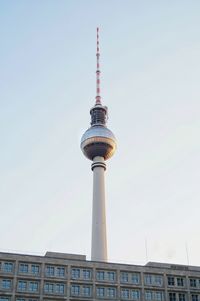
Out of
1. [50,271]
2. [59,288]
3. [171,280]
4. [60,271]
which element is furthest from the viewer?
[171,280]

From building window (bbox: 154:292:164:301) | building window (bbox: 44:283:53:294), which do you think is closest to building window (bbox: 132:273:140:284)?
building window (bbox: 154:292:164:301)

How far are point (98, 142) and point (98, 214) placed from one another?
73.4 feet

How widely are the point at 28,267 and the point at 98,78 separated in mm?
86940

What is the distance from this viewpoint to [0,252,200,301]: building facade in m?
93.1

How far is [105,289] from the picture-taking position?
98.9 meters

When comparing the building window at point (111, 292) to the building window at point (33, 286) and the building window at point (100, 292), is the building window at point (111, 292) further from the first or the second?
the building window at point (33, 286)

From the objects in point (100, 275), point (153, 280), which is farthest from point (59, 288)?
point (153, 280)

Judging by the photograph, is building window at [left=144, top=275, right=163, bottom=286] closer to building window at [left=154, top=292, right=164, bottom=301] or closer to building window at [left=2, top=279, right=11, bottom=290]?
building window at [left=154, top=292, right=164, bottom=301]

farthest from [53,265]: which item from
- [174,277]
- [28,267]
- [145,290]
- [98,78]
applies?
[98,78]

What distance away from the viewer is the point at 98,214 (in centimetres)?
14350

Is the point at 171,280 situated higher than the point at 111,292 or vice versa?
the point at 171,280

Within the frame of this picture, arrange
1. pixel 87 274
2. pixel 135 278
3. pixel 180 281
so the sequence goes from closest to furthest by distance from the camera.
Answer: pixel 87 274, pixel 135 278, pixel 180 281

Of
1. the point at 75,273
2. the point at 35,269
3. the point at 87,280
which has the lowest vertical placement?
the point at 87,280

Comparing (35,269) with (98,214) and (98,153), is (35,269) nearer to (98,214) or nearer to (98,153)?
(98,214)
